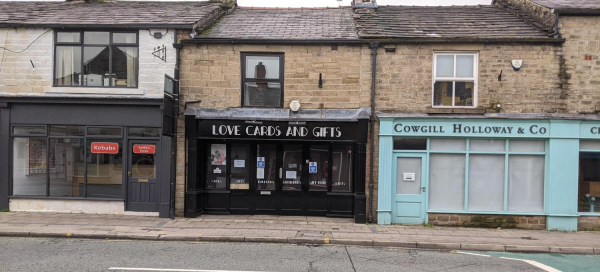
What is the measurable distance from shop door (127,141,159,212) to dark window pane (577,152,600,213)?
38.3 feet

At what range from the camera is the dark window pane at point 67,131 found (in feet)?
41.2

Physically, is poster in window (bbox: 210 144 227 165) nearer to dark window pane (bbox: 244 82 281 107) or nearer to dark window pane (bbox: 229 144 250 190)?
dark window pane (bbox: 229 144 250 190)

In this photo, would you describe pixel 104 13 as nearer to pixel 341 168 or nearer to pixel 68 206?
pixel 68 206

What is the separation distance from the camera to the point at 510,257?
8859 millimetres

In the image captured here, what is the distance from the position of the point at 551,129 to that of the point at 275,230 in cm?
770

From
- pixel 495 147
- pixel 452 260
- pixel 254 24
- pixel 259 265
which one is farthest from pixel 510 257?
pixel 254 24

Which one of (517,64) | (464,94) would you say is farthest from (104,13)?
(517,64)

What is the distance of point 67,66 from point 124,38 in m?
1.87

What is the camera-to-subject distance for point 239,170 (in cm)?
1276

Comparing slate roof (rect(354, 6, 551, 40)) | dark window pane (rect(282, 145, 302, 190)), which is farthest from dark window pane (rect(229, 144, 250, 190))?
slate roof (rect(354, 6, 551, 40))

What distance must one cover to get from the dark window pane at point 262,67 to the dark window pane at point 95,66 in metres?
4.14

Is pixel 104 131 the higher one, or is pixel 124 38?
pixel 124 38

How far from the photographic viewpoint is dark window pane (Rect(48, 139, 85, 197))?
41.3 ft

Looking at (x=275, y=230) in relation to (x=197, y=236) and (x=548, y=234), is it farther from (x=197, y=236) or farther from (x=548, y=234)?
(x=548, y=234)
